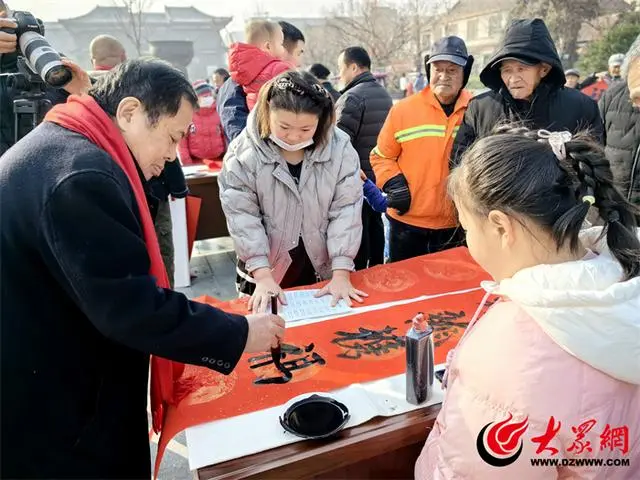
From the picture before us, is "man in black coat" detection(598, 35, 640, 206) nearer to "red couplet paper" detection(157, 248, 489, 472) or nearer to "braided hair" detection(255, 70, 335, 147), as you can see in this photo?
"red couplet paper" detection(157, 248, 489, 472)

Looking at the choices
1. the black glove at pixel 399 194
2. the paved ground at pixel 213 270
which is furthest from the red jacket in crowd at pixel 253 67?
the paved ground at pixel 213 270

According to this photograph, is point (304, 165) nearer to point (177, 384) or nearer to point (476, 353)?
point (177, 384)

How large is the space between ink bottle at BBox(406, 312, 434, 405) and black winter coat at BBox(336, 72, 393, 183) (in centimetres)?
228

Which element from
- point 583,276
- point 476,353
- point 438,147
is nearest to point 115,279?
point 476,353

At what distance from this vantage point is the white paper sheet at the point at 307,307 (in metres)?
1.59

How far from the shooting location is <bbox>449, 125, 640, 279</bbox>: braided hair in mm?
939

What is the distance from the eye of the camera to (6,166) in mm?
926

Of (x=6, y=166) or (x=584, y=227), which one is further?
(x=584, y=227)

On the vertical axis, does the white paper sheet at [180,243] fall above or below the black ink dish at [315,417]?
below

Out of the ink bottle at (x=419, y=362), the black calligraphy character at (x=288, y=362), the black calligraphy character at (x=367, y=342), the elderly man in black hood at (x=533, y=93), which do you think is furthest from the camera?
A: the elderly man in black hood at (x=533, y=93)

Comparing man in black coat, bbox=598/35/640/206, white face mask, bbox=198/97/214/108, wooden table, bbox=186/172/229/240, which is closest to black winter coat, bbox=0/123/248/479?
man in black coat, bbox=598/35/640/206

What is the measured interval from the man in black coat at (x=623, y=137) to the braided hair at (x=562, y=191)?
5.78 ft

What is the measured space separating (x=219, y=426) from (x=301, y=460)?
8.6 inches

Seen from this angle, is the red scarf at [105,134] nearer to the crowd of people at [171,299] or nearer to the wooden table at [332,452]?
the crowd of people at [171,299]
